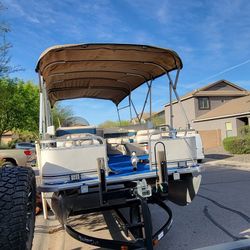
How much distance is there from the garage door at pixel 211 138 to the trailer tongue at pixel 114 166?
87.5 ft

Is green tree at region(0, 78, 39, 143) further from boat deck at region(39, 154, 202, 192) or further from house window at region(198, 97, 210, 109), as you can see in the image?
boat deck at region(39, 154, 202, 192)

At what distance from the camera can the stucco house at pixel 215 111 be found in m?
30.7

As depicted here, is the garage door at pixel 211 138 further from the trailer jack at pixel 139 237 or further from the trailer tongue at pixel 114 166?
the trailer jack at pixel 139 237

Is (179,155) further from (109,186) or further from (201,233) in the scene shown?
(201,233)

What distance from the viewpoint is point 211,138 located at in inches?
1323

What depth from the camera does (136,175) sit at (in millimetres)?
4984

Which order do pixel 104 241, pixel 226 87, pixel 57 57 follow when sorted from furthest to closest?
pixel 226 87, pixel 57 57, pixel 104 241

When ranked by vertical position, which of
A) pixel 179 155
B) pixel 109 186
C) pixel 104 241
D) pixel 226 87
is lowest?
pixel 104 241

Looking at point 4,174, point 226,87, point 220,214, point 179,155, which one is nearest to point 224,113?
point 226,87

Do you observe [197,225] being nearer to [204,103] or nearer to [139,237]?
[139,237]

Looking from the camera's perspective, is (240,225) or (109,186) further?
(240,225)

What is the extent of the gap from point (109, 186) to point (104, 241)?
111cm

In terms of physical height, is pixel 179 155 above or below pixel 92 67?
below

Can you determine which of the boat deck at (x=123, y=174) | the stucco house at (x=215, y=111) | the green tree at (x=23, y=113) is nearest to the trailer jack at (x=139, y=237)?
the boat deck at (x=123, y=174)
